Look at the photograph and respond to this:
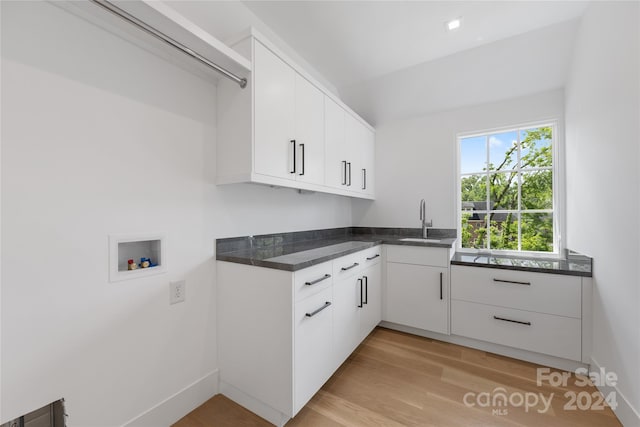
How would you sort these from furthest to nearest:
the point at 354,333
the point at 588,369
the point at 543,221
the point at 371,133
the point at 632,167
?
the point at 371,133 → the point at 543,221 → the point at 354,333 → the point at 588,369 → the point at 632,167

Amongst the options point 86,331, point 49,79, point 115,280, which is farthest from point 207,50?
point 86,331

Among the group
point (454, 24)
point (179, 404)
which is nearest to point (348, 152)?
point (454, 24)

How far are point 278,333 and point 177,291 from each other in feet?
2.07

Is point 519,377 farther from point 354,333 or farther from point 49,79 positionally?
point 49,79

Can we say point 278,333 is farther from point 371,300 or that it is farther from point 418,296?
point 418,296

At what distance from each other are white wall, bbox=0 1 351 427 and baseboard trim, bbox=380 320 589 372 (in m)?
1.81

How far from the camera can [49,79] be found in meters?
1.08

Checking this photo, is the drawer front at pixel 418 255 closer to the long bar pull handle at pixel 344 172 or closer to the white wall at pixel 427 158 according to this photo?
the white wall at pixel 427 158

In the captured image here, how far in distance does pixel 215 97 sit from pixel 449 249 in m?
2.19

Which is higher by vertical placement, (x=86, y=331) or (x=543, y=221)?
(x=543, y=221)

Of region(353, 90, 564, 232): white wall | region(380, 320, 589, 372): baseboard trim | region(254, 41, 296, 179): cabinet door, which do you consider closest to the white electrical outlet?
region(254, 41, 296, 179): cabinet door

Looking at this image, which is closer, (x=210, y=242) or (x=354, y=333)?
(x=210, y=242)

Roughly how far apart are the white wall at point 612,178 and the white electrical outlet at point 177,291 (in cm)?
235

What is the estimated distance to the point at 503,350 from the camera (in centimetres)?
214
